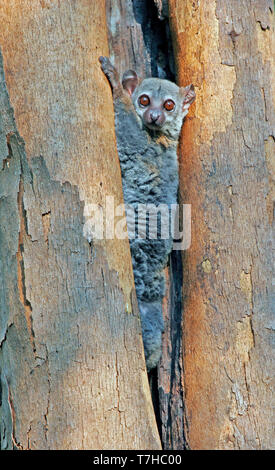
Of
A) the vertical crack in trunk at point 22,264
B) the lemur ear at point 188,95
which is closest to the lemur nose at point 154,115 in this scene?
the lemur ear at point 188,95

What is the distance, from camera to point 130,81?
3.83 meters

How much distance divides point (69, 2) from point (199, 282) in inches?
67.9

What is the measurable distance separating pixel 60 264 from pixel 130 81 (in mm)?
1899

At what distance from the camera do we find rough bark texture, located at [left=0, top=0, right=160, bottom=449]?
2410mm

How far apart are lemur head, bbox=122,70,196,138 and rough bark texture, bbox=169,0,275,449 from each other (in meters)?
0.54

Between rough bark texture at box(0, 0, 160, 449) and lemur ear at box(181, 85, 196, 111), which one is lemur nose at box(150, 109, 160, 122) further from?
rough bark texture at box(0, 0, 160, 449)

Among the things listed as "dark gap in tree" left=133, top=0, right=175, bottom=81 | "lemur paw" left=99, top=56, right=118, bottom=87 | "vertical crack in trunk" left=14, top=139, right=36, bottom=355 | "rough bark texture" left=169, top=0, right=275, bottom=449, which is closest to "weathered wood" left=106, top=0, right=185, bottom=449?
"dark gap in tree" left=133, top=0, right=175, bottom=81

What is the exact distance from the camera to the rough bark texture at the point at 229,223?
9.30 ft

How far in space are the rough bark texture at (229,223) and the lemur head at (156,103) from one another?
54cm

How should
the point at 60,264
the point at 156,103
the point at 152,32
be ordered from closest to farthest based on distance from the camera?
the point at 60,264 → the point at 152,32 → the point at 156,103

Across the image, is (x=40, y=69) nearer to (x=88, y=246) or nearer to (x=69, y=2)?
(x=69, y=2)

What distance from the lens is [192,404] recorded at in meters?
2.99

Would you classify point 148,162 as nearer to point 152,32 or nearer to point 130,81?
point 130,81

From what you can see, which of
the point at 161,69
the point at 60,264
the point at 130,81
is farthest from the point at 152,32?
the point at 60,264
